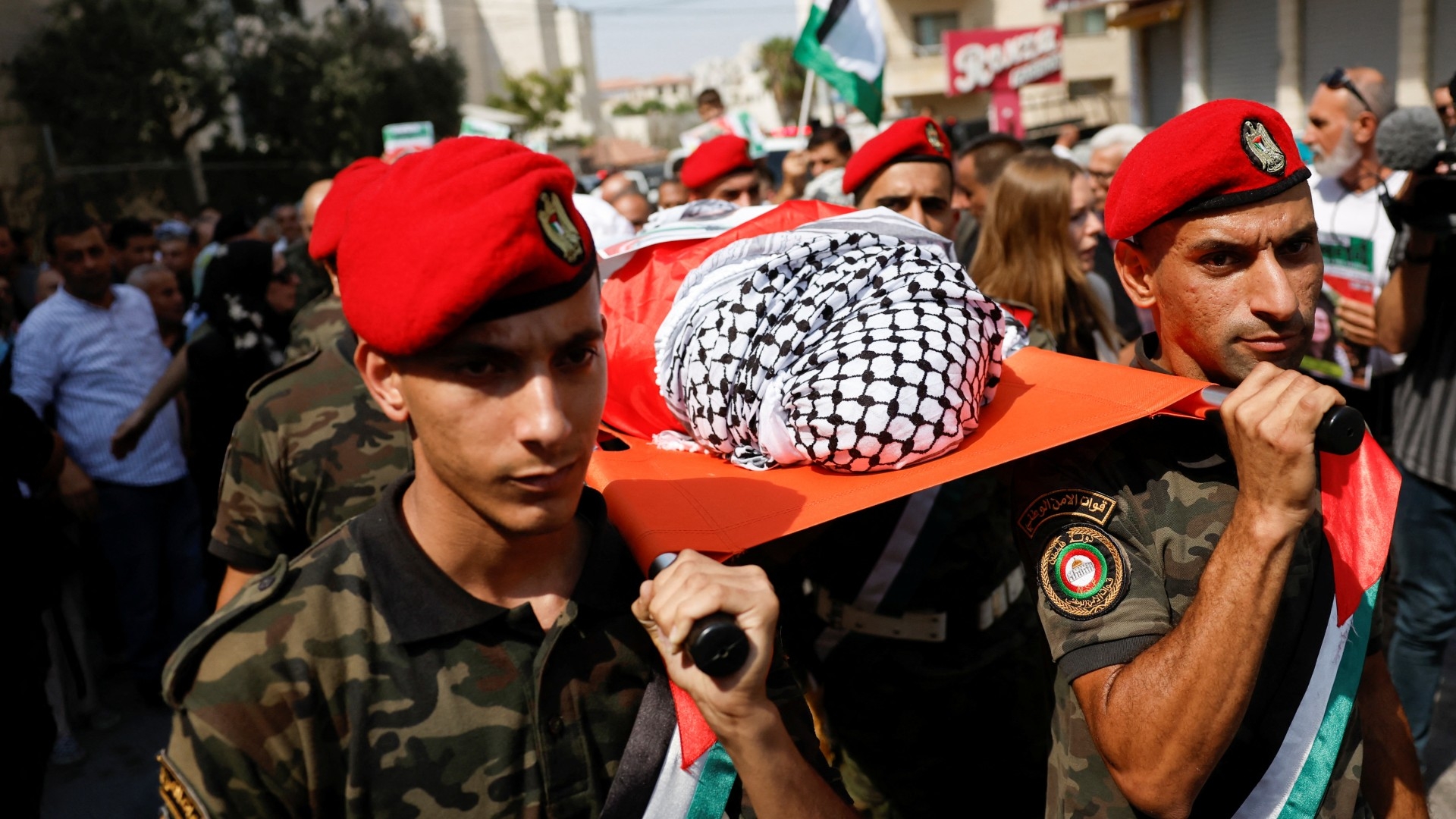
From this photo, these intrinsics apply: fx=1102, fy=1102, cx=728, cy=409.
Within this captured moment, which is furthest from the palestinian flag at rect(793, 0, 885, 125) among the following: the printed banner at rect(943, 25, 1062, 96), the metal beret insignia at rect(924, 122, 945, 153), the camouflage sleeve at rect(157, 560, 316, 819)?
the printed banner at rect(943, 25, 1062, 96)

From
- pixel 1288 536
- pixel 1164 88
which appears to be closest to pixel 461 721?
pixel 1288 536

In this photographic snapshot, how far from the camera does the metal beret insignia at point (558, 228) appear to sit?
1.54 meters

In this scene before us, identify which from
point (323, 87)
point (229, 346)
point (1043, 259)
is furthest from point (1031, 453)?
point (323, 87)

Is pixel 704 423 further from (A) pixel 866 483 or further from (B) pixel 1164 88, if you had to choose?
(B) pixel 1164 88

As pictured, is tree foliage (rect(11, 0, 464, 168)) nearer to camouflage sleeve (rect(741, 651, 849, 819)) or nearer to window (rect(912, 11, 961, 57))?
Answer: window (rect(912, 11, 961, 57))

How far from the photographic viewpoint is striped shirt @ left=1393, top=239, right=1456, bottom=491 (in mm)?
3480

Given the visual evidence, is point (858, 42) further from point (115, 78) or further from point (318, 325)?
point (115, 78)

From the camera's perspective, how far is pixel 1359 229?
443 cm

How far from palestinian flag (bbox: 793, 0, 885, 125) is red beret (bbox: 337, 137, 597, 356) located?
7166 mm

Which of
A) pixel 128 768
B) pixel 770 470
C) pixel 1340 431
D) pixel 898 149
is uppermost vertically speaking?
pixel 898 149

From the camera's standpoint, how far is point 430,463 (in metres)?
1.64

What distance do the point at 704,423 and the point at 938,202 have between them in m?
2.46

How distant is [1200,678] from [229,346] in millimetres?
4760

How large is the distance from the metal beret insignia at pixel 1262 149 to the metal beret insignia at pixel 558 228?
1.16 meters
